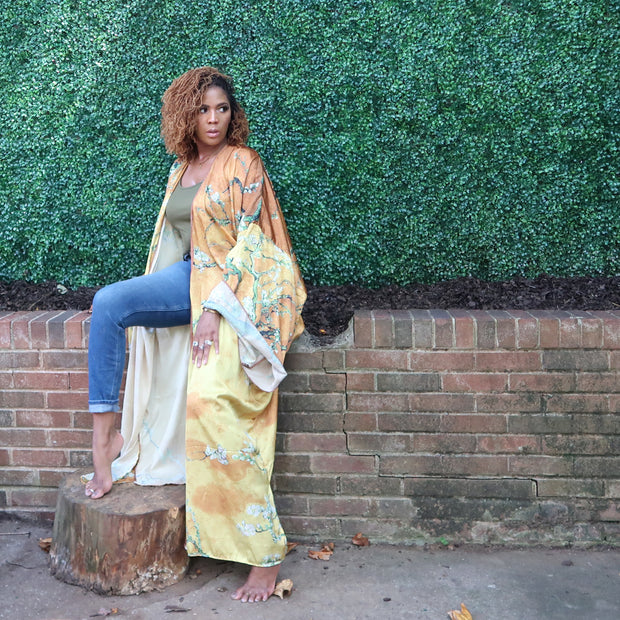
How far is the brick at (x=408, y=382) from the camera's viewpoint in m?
3.09

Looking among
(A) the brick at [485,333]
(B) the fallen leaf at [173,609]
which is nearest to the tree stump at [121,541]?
(B) the fallen leaf at [173,609]

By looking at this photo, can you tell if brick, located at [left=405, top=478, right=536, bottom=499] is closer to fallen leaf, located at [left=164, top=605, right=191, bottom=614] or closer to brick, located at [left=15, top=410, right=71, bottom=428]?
fallen leaf, located at [left=164, top=605, right=191, bottom=614]

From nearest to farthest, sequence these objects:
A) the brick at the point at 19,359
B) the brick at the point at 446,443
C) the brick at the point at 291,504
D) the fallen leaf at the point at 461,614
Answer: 1. the fallen leaf at the point at 461,614
2. the brick at the point at 446,443
3. the brick at the point at 291,504
4. the brick at the point at 19,359

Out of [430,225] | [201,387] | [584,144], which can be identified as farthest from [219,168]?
[584,144]

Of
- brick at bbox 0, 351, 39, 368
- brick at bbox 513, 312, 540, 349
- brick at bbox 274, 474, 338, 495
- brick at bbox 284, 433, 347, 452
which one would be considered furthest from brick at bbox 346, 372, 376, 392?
brick at bbox 0, 351, 39, 368

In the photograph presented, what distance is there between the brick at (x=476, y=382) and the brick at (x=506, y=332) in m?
0.14

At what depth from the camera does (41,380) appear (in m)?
3.32

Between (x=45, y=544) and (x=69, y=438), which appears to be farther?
(x=69, y=438)

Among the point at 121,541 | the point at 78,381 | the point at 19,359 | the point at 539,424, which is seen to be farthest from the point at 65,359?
the point at 539,424

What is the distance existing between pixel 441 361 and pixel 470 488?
23.0 inches

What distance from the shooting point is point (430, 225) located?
376cm

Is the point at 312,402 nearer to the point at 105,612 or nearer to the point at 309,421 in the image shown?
the point at 309,421

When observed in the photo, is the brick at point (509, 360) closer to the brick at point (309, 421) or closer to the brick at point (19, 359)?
the brick at point (309, 421)

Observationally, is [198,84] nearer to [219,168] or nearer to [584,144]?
[219,168]
